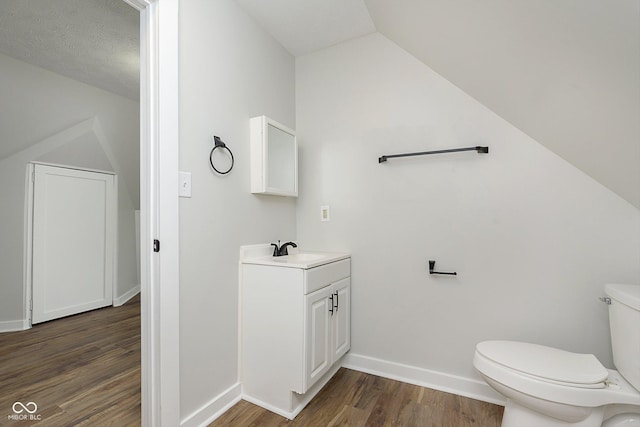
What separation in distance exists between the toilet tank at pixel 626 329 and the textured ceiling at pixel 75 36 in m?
3.12

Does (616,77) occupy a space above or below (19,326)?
above

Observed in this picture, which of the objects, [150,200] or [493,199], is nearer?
[150,200]

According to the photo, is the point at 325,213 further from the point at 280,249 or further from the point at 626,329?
the point at 626,329

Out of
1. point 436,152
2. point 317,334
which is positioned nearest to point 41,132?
point 317,334

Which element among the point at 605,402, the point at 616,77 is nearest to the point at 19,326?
the point at 605,402

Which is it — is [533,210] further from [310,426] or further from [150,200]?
[150,200]

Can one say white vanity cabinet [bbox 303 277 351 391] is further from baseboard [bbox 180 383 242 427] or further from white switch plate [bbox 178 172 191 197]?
white switch plate [bbox 178 172 191 197]

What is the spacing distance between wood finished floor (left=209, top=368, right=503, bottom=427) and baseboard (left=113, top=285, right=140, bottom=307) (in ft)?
9.79

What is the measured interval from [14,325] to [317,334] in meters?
3.31

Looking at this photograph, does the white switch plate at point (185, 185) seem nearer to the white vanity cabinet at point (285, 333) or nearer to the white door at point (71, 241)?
the white vanity cabinet at point (285, 333)

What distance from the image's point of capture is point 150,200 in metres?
1.36

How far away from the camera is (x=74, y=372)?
6.91 feet

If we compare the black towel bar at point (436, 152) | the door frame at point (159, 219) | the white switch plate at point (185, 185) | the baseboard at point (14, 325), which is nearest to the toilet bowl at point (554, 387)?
the black towel bar at point (436, 152)

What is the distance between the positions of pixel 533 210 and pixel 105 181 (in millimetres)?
4401
